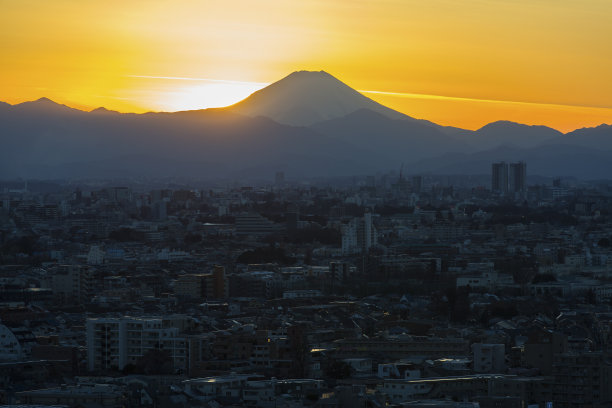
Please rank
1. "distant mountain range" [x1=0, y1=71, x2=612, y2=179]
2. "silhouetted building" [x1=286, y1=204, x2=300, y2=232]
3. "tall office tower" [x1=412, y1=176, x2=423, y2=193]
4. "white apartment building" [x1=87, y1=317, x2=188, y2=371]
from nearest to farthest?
"white apartment building" [x1=87, y1=317, x2=188, y2=371], "silhouetted building" [x1=286, y1=204, x2=300, y2=232], "tall office tower" [x1=412, y1=176, x2=423, y2=193], "distant mountain range" [x1=0, y1=71, x2=612, y2=179]

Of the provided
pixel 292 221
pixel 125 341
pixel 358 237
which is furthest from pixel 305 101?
pixel 125 341

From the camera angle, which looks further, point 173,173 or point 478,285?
point 173,173

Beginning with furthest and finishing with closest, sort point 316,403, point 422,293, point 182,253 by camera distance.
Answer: point 182,253, point 422,293, point 316,403

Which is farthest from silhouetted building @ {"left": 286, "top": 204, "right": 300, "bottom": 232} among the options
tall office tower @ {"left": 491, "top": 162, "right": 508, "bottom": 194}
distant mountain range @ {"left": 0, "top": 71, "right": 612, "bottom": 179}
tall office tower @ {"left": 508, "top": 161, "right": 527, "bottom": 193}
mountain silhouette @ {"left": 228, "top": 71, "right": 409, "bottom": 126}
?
mountain silhouette @ {"left": 228, "top": 71, "right": 409, "bottom": 126}

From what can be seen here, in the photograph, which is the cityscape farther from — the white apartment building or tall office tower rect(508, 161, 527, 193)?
tall office tower rect(508, 161, 527, 193)

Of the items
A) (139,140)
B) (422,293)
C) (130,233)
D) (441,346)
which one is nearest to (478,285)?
(422,293)

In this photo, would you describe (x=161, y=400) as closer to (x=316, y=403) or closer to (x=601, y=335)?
(x=316, y=403)

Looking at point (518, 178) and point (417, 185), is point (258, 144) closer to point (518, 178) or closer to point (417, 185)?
point (417, 185)
